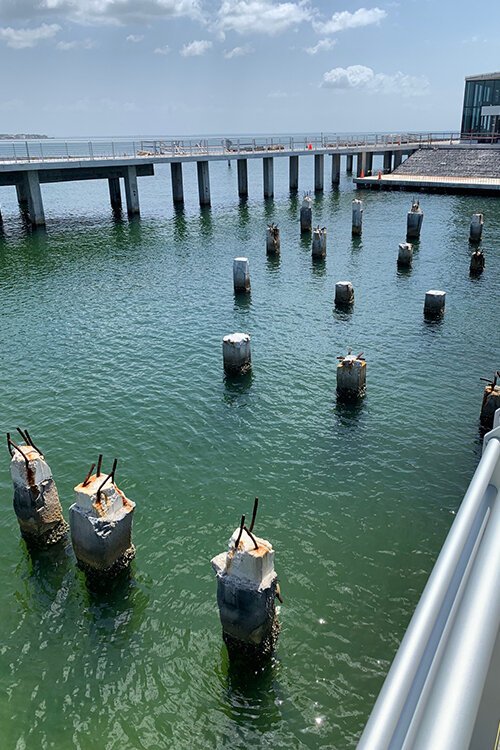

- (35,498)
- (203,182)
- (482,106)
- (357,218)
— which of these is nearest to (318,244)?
(357,218)

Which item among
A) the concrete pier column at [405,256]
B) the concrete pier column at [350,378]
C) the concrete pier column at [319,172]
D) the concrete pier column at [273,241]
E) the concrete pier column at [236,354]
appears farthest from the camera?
the concrete pier column at [319,172]

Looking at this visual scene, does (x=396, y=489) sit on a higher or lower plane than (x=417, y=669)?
lower

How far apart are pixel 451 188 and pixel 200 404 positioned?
49.8 meters

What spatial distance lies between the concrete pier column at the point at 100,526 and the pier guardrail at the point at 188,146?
4103cm

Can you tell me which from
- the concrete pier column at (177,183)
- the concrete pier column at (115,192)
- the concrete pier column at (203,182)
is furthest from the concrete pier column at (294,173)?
the concrete pier column at (115,192)

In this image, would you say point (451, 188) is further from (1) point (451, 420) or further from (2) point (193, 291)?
(1) point (451, 420)

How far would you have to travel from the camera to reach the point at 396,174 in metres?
69.2

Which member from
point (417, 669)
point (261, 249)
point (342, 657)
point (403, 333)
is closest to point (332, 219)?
point (261, 249)

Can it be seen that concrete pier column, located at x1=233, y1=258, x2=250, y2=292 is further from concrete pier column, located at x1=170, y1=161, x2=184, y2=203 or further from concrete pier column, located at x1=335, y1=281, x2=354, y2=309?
concrete pier column, located at x1=170, y1=161, x2=184, y2=203

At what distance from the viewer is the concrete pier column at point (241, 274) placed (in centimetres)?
2808

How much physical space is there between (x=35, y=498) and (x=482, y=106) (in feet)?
268

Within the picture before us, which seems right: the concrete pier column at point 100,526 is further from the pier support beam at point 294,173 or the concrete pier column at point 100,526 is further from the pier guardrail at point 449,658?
the pier support beam at point 294,173

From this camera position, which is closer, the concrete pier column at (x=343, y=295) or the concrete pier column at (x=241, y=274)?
the concrete pier column at (x=343, y=295)

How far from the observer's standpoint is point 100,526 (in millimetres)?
10453
